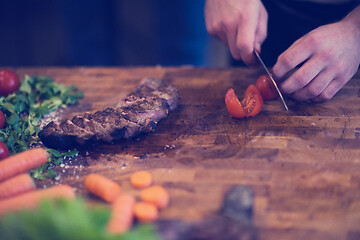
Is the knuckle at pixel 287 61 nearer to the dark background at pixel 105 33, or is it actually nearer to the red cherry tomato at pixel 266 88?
the red cherry tomato at pixel 266 88

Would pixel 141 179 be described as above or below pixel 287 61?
below

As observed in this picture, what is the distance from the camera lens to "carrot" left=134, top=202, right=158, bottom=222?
93.5 inches

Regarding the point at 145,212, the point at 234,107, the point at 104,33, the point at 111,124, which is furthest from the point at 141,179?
the point at 104,33

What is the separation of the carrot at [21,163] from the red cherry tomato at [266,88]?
2035 mm

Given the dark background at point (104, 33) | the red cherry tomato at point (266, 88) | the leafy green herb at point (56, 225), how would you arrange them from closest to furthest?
the leafy green herb at point (56, 225) < the red cherry tomato at point (266, 88) < the dark background at point (104, 33)

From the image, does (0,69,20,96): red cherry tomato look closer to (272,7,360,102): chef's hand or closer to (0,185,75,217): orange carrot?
(0,185,75,217): orange carrot

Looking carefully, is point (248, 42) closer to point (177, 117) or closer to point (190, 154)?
point (177, 117)

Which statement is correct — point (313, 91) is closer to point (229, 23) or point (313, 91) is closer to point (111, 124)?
point (229, 23)

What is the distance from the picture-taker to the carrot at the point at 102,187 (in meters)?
2.57

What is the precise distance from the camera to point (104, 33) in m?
6.88

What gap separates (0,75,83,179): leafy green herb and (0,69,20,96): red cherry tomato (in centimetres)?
8

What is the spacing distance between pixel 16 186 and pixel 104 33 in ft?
15.7

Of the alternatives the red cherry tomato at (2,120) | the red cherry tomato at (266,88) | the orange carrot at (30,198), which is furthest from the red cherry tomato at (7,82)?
the red cherry tomato at (266,88)

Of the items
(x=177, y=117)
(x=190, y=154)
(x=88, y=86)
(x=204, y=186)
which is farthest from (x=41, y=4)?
(x=204, y=186)
